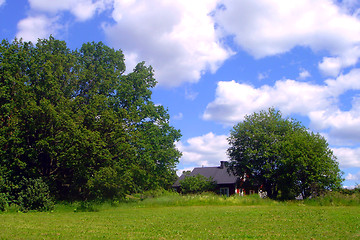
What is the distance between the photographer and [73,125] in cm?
2705

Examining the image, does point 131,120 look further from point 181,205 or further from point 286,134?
point 286,134

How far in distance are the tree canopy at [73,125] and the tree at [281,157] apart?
622 inches

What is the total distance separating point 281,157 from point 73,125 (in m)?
30.7

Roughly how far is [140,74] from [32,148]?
1480cm

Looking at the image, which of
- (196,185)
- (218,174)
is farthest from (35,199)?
(218,174)

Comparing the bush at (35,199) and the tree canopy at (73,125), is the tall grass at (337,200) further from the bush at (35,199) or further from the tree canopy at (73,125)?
the bush at (35,199)

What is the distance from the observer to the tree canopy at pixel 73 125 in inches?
1097

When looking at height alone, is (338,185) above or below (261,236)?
above

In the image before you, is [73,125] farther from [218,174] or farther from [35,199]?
[218,174]

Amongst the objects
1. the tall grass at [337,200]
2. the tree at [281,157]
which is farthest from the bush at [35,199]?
the tree at [281,157]

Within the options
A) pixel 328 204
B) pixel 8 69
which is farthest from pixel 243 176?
pixel 8 69

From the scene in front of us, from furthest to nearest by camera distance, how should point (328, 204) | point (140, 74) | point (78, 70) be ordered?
point (140, 74), point (78, 70), point (328, 204)

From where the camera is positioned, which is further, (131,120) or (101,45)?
(101,45)

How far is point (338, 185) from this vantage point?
39.7 meters
